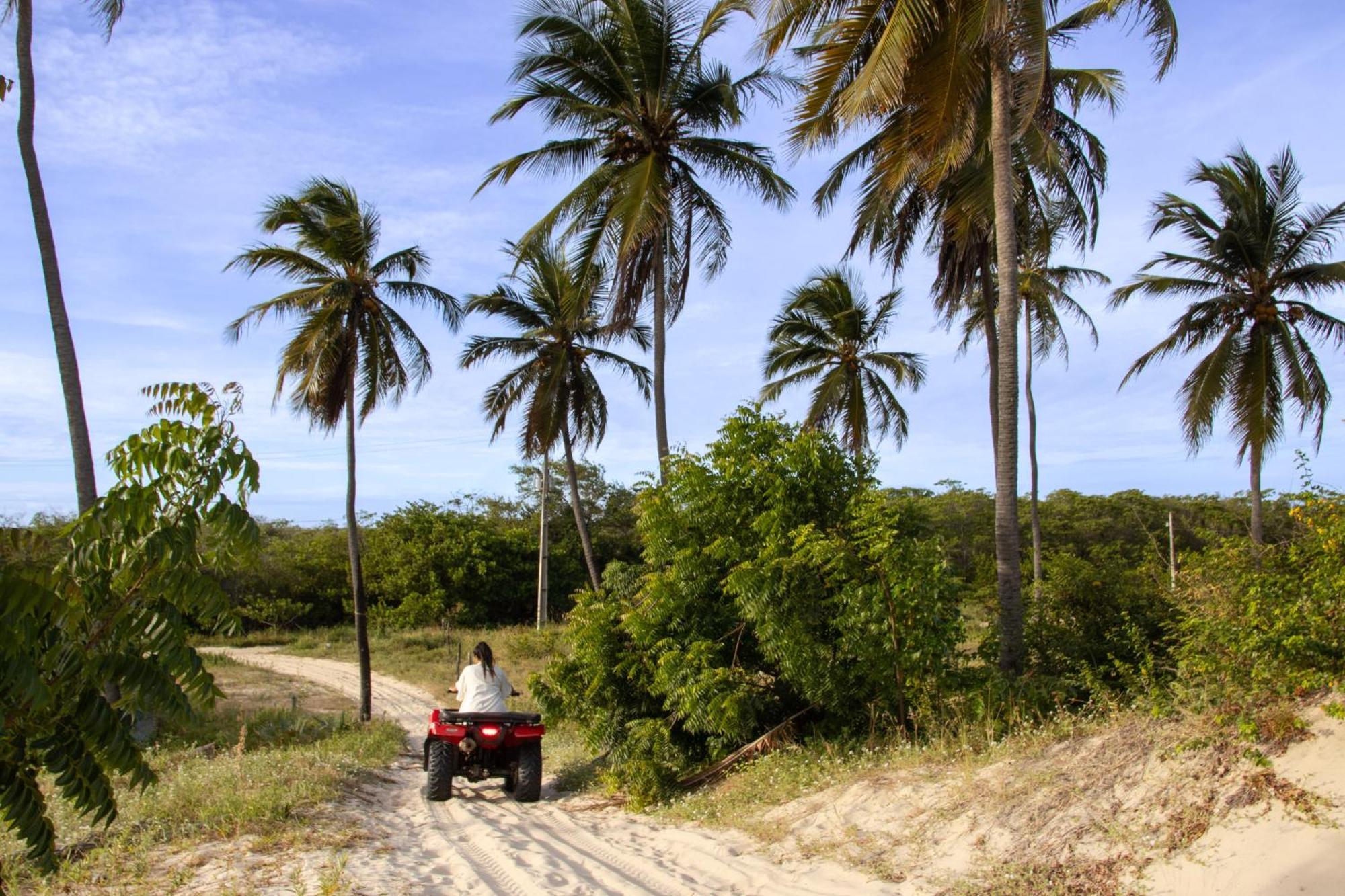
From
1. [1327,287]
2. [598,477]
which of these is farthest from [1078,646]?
[598,477]

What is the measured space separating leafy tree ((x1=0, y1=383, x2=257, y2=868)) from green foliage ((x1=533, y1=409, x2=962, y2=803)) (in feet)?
20.0

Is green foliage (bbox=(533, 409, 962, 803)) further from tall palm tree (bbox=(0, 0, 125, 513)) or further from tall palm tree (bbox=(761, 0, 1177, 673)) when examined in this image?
tall palm tree (bbox=(0, 0, 125, 513))

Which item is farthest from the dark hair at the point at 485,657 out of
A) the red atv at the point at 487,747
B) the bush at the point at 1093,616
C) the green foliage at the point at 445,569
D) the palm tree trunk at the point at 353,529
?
the green foliage at the point at 445,569

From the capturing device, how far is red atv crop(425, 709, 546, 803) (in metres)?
9.63

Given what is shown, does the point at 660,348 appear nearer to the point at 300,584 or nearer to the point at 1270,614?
the point at 1270,614

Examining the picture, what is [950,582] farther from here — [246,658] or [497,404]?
[246,658]

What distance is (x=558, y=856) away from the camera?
6867 mm

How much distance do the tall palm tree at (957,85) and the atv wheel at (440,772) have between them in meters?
5.84

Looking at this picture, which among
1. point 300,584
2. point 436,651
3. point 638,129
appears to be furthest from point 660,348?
point 300,584

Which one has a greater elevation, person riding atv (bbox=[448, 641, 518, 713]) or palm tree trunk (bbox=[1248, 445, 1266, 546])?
palm tree trunk (bbox=[1248, 445, 1266, 546])

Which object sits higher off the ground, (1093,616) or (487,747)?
(1093,616)

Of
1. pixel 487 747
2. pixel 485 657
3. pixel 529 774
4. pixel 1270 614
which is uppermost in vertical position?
pixel 1270 614

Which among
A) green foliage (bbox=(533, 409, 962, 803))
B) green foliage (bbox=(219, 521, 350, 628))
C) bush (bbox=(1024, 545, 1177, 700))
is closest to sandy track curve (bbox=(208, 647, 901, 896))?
green foliage (bbox=(533, 409, 962, 803))

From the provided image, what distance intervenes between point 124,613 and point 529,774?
7269 millimetres
